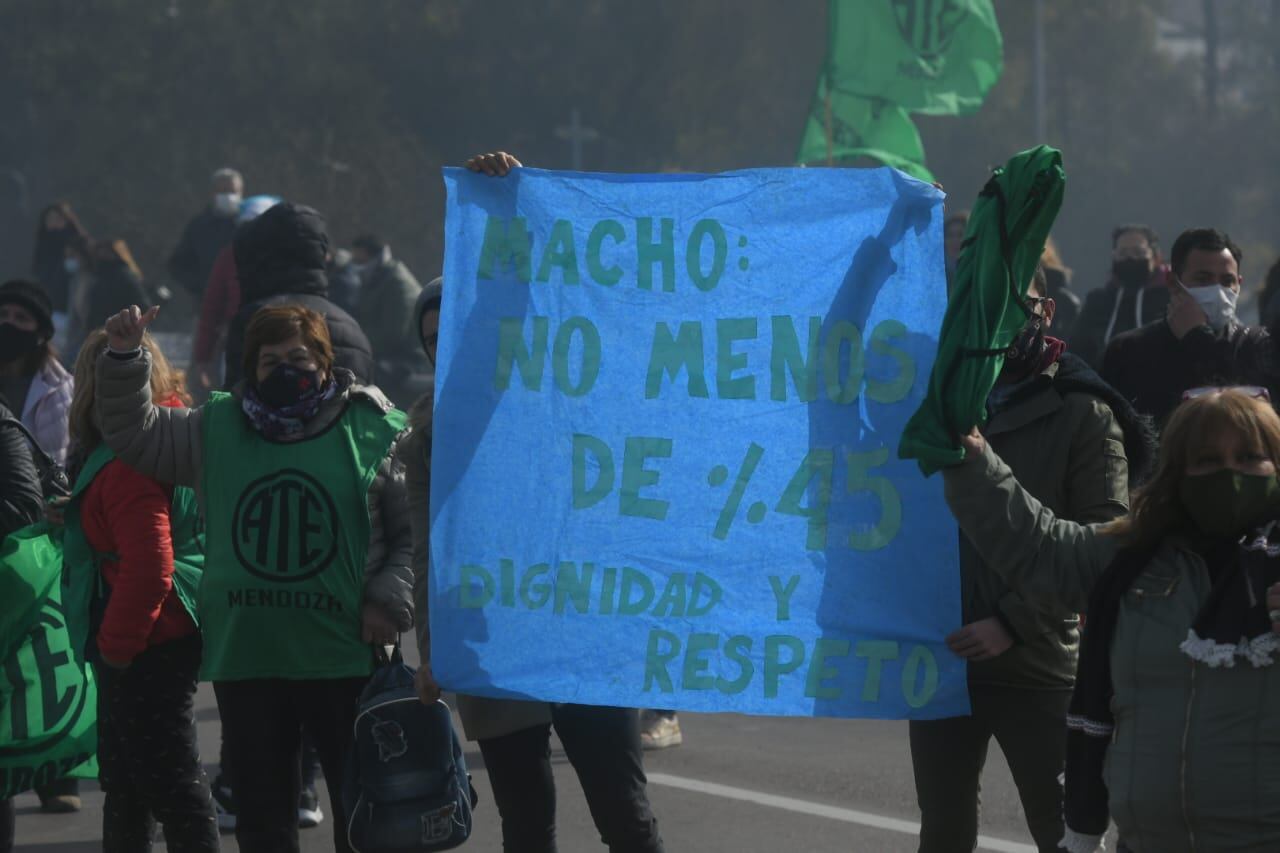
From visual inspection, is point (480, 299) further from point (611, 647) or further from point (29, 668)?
point (29, 668)

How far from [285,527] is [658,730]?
10.6ft

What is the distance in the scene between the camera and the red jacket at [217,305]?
988 centimetres

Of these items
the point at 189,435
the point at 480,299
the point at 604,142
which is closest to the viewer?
the point at 480,299

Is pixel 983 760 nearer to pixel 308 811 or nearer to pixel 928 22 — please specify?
pixel 308 811

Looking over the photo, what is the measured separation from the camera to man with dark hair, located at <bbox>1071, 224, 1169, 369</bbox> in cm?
958

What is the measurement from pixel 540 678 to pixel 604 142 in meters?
37.7

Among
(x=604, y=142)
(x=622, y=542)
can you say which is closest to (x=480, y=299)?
(x=622, y=542)

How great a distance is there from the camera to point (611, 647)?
4.41 meters

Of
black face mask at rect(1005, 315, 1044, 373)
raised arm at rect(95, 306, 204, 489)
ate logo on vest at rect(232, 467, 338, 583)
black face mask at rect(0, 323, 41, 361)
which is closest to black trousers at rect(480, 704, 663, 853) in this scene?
ate logo on vest at rect(232, 467, 338, 583)

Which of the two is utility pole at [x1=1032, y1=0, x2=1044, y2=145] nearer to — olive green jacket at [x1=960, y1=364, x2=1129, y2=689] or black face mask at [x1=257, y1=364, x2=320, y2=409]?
black face mask at [x1=257, y1=364, x2=320, y2=409]

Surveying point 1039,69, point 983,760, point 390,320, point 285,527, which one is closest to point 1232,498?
point 983,760

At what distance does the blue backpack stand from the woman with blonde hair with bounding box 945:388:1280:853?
1.58 metres

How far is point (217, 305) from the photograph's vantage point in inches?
393

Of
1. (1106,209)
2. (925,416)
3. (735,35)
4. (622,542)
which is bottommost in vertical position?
(622,542)
